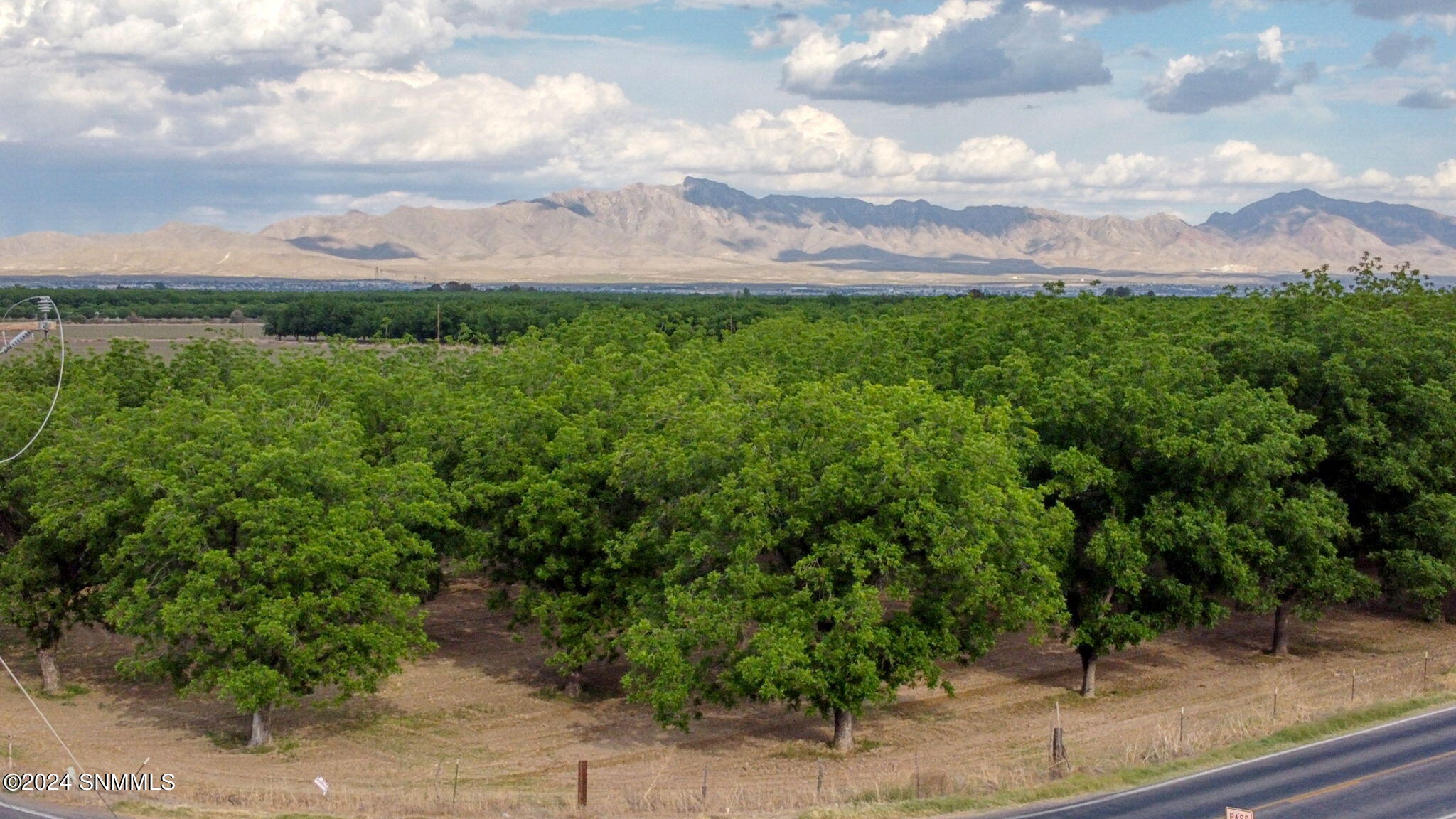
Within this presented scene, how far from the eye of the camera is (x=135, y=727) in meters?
38.2

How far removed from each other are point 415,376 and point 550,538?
1514cm

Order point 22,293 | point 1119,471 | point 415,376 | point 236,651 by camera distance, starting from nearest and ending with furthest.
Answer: point 236,651 < point 1119,471 < point 415,376 < point 22,293

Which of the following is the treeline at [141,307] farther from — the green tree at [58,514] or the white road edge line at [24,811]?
the white road edge line at [24,811]

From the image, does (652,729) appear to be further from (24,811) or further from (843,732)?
(24,811)

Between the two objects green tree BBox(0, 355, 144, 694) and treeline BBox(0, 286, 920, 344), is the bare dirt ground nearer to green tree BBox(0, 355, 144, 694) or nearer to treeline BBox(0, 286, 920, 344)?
treeline BBox(0, 286, 920, 344)

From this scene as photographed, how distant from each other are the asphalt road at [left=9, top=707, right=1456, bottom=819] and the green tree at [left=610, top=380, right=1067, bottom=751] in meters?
6.43

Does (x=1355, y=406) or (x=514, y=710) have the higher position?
(x=1355, y=406)

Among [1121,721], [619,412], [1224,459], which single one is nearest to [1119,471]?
[1224,459]

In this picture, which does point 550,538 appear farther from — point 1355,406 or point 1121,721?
point 1355,406

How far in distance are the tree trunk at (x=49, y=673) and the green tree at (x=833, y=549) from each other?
18.4 meters

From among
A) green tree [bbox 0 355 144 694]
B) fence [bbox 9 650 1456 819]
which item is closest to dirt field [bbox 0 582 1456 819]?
fence [bbox 9 650 1456 819]

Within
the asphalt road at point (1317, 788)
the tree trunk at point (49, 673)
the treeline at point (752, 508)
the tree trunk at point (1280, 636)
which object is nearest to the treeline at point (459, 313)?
the tree trunk at point (1280, 636)

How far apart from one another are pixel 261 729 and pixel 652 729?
10914 millimetres

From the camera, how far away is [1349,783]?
28547 millimetres
